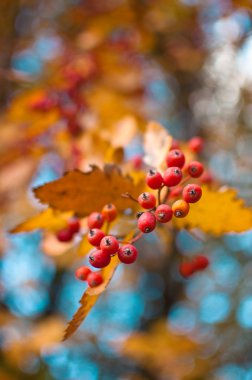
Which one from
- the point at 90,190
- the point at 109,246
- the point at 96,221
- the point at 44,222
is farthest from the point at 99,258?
the point at 44,222

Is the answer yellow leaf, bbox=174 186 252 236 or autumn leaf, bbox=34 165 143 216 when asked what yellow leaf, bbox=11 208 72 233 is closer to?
autumn leaf, bbox=34 165 143 216

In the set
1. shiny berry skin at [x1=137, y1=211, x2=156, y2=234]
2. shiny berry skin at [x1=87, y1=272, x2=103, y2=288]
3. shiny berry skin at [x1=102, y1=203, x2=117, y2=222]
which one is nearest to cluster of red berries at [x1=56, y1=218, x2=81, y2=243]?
shiny berry skin at [x1=102, y1=203, x2=117, y2=222]

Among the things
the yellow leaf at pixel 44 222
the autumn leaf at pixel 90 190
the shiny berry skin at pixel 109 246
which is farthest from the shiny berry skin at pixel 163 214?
the yellow leaf at pixel 44 222

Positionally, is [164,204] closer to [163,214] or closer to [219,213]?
[163,214]

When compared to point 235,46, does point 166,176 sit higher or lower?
higher

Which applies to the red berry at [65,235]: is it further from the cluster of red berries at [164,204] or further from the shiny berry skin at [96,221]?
the cluster of red berries at [164,204]

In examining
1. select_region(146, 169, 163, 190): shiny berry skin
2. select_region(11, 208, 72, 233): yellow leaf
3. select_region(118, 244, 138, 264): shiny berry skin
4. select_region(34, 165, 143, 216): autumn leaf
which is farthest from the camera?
select_region(11, 208, 72, 233): yellow leaf

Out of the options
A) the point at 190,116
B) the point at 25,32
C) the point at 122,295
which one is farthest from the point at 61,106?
the point at 122,295

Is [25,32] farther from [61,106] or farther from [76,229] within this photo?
[76,229]

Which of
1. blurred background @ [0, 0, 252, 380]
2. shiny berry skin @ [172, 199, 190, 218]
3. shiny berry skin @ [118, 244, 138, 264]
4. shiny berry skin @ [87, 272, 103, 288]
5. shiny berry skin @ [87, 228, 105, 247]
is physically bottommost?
blurred background @ [0, 0, 252, 380]
